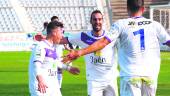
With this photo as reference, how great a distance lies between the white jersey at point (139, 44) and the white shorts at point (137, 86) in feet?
0.21

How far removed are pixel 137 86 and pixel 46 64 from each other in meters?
1.91

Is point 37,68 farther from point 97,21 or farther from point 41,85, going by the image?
point 97,21

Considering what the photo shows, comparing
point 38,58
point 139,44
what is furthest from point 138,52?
point 38,58

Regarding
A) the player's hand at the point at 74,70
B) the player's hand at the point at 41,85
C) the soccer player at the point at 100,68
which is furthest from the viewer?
the soccer player at the point at 100,68

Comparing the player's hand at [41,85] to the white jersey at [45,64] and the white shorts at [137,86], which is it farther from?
the white shorts at [137,86]

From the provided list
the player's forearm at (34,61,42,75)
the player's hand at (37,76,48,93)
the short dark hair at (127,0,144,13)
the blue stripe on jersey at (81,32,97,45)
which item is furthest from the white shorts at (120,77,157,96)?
the blue stripe on jersey at (81,32,97,45)

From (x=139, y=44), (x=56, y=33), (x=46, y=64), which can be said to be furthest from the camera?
(x=46, y=64)

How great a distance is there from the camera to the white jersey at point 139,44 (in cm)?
693

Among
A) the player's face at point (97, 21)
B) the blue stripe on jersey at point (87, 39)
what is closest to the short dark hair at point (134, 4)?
the player's face at point (97, 21)

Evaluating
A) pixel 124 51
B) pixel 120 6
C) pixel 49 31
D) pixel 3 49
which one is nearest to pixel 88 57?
pixel 49 31

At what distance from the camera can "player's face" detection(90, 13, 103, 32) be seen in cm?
896

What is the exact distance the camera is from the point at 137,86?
6988 millimetres

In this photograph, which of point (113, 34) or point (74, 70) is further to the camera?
point (74, 70)

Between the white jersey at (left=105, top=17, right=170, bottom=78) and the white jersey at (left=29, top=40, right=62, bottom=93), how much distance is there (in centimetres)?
163
